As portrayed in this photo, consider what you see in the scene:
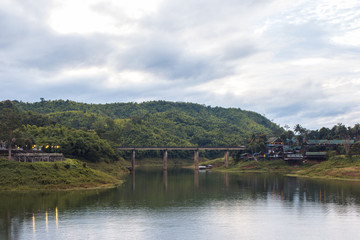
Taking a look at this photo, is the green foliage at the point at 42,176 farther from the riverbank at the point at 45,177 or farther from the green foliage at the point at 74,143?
the green foliage at the point at 74,143

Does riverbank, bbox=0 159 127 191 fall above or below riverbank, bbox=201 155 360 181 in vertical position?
above

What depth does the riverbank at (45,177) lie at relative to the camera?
10688 centimetres

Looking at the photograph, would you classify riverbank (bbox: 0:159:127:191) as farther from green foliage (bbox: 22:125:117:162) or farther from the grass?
the grass

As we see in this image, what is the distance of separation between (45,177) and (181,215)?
52.0 meters

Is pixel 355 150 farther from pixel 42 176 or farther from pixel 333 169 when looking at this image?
pixel 42 176

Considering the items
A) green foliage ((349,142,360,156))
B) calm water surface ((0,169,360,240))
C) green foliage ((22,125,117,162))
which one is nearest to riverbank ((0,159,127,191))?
calm water surface ((0,169,360,240))

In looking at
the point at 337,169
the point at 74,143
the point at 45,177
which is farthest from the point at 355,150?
the point at 45,177

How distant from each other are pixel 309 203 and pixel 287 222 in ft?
82.7

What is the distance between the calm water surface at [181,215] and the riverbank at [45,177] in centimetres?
623

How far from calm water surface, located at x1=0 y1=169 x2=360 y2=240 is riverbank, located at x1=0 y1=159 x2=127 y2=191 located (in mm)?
6228

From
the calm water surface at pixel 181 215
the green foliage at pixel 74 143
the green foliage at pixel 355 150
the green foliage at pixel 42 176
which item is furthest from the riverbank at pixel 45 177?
the green foliage at pixel 355 150

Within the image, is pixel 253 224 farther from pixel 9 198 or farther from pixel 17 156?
pixel 17 156

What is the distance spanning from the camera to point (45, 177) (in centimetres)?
11081

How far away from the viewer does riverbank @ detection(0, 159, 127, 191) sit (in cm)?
10688
